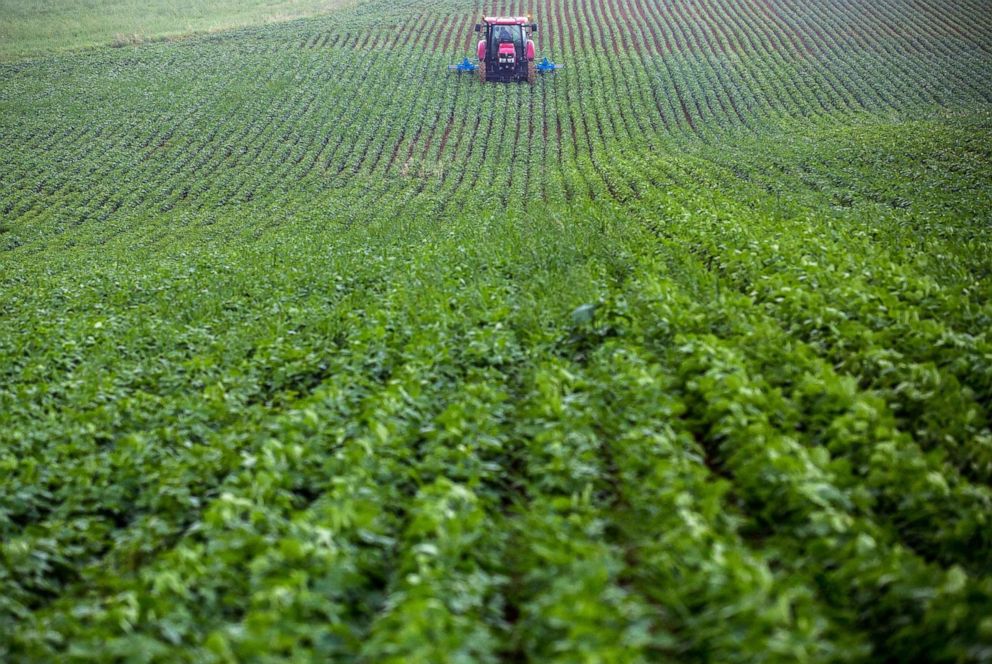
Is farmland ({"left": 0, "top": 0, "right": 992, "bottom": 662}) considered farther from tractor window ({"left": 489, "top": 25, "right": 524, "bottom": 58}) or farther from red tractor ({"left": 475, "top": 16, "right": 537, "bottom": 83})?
tractor window ({"left": 489, "top": 25, "right": 524, "bottom": 58})

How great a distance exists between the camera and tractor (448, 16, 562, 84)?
111ft

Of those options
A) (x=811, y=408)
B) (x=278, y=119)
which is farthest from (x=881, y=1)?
(x=811, y=408)

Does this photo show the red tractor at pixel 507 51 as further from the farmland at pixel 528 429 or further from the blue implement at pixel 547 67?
the farmland at pixel 528 429

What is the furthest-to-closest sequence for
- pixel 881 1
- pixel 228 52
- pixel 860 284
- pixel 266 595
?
pixel 881 1 < pixel 228 52 < pixel 860 284 < pixel 266 595

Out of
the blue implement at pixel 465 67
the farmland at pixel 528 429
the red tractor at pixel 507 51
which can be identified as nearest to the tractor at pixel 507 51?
the red tractor at pixel 507 51

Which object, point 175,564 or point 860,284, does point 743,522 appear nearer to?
point 175,564

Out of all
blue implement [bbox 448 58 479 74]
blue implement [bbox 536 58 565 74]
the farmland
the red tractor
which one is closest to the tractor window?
the red tractor

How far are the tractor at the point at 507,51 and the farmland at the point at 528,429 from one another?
17125 mm

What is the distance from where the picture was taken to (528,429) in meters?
5.74

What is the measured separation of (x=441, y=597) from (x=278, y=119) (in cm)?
3031

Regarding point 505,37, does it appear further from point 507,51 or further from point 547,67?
point 547,67

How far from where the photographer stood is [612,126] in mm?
29812

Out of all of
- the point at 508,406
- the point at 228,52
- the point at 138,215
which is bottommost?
the point at 138,215

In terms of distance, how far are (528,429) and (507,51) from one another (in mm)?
30981
